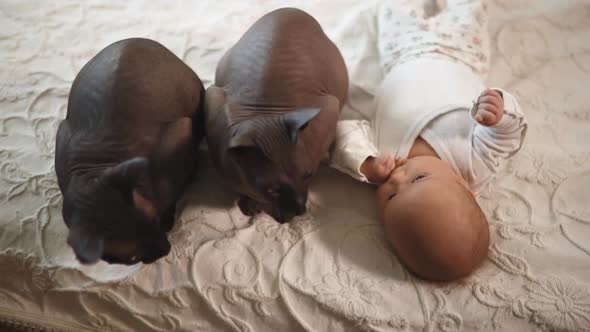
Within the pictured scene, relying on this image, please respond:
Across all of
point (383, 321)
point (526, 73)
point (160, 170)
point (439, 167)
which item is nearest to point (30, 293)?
point (160, 170)

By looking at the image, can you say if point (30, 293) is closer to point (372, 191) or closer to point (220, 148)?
point (220, 148)

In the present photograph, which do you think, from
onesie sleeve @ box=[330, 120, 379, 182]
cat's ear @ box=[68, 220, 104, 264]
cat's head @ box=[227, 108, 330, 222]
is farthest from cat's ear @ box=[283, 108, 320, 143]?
cat's ear @ box=[68, 220, 104, 264]

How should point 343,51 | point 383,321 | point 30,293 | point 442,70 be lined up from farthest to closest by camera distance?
point 343,51, point 442,70, point 30,293, point 383,321

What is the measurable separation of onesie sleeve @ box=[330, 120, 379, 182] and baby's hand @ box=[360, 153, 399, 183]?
2cm

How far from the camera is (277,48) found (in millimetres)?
923

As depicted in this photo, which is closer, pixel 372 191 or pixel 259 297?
pixel 259 297

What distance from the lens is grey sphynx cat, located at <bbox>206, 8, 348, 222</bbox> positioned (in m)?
0.79

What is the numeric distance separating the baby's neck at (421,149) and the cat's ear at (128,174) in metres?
0.56

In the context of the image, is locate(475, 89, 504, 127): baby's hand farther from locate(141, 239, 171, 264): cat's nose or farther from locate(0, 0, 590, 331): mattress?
locate(141, 239, 171, 264): cat's nose

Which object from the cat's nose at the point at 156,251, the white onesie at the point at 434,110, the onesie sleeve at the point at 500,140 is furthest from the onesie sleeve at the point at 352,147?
the cat's nose at the point at 156,251

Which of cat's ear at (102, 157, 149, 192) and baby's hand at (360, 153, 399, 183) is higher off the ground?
cat's ear at (102, 157, 149, 192)

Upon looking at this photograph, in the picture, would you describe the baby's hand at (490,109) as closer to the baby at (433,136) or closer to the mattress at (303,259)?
the baby at (433,136)

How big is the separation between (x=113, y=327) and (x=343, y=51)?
80 cm

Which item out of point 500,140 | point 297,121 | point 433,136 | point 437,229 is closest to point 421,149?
point 433,136
